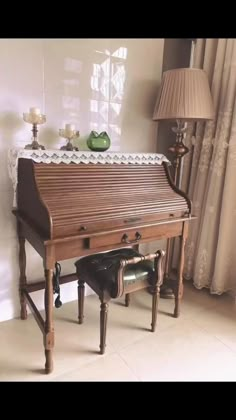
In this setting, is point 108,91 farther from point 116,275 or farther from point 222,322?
point 222,322

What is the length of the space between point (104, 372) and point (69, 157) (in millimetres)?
1134

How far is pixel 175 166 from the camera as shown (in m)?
2.04

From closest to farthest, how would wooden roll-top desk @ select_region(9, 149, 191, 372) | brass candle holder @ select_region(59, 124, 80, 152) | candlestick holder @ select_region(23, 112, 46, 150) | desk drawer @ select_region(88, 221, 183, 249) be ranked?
wooden roll-top desk @ select_region(9, 149, 191, 372)
desk drawer @ select_region(88, 221, 183, 249)
candlestick holder @ select_region(23, 112, 46, 150)
brass candle holder @ select_region(59, 124, 80, 152)

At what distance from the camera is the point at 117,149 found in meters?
2.10

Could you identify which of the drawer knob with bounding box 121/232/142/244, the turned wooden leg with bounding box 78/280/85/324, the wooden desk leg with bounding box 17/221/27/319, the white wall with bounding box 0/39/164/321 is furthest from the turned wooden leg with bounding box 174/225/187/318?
the wooden desk leg with bounding box 17/221/27/319

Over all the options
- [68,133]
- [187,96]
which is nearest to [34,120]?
[68,133]

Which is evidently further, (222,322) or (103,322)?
(222,322)

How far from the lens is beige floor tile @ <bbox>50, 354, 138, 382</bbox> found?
4.64 ft

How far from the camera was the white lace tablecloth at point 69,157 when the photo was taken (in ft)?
4.66

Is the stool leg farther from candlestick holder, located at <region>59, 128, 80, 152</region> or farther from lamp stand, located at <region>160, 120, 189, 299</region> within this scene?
candlestick holder, located at <region>59, 128, 80, 152</region>

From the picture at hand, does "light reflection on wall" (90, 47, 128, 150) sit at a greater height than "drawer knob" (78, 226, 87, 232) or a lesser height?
greater

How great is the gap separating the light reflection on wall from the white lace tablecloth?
39 centimetres
